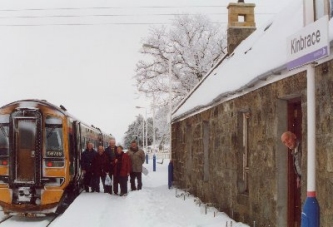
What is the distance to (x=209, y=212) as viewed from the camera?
10820mm

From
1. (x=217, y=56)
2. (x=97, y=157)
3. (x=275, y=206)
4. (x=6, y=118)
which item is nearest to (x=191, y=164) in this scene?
(x=97, y=157)

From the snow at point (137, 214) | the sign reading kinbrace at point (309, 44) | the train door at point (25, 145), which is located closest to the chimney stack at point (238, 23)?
the snow at point (137, 214)

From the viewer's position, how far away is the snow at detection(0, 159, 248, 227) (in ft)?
32.1

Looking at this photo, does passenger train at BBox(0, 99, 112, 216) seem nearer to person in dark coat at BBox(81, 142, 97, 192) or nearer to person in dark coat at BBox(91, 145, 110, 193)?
person in dark coat at BBox(91, 145, 110, 193)

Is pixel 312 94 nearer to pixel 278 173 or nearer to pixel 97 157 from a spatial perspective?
pixel 278 173

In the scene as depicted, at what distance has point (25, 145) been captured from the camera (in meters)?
12.7

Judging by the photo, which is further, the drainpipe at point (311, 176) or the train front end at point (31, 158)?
the train front end at point (31, 158)

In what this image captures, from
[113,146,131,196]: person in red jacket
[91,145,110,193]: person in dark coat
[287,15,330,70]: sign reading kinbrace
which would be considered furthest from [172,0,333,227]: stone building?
[91,145,110,193]: person in dark coat

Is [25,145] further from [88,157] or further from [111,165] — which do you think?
[111,165]

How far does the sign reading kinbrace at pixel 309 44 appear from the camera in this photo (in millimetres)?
3883

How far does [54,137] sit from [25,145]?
756 mm

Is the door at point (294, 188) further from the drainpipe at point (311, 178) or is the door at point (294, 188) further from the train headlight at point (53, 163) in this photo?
the train headlight at point (53, 163)

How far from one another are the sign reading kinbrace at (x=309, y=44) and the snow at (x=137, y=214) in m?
4.59

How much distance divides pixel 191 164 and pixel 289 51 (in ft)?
35.9
